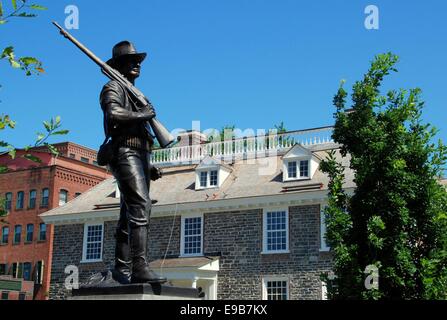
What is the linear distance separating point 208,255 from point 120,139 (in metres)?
21.6

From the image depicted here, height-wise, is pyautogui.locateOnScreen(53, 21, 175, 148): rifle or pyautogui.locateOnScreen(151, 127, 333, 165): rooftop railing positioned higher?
pyautogui.locateOnScreen(151, 127, 333, 165): rooftop railing

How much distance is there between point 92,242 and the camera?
31234 millimetres

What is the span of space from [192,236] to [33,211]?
2127 centimetres

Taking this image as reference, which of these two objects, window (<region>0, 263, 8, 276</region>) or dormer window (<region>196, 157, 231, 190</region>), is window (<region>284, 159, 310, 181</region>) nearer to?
dormer window (<region>196, 157, 231, 190</region>)

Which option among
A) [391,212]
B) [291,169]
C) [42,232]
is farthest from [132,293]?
Result: [42,232]

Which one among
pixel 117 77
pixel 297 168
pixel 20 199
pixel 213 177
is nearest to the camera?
pixel 117 77

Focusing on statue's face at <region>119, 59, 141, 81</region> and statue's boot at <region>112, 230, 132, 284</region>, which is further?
statue's face at <region>119, 59, 141, 81</region>

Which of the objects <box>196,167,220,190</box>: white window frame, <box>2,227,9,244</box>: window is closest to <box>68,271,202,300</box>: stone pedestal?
<box>196,167,220,190</box>: white window frame

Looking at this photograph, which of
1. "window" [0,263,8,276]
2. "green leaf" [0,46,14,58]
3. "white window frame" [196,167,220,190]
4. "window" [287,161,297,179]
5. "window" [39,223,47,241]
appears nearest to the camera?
"green leaf" [0,46,14,58]

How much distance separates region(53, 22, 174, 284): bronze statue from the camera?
6.84 meters

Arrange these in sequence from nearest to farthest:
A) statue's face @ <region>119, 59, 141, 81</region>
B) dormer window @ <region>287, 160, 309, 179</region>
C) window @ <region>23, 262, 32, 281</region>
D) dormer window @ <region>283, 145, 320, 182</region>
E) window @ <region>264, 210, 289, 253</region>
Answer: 1. statue's face @ <region>119, 59, 141, 81</region>
2. window @ <region>264, 210, 289, 253</region>
3. dormer window @ <region>283, 145, 320, 182</region>
4. dormer window @ <region>287, 160, 309, 179</region>
5. window @ <region>23, 262, 32, 281</region>

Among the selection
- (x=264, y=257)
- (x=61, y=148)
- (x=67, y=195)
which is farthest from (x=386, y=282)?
(x=61, y=148)

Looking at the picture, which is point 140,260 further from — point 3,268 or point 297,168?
point 3,268
